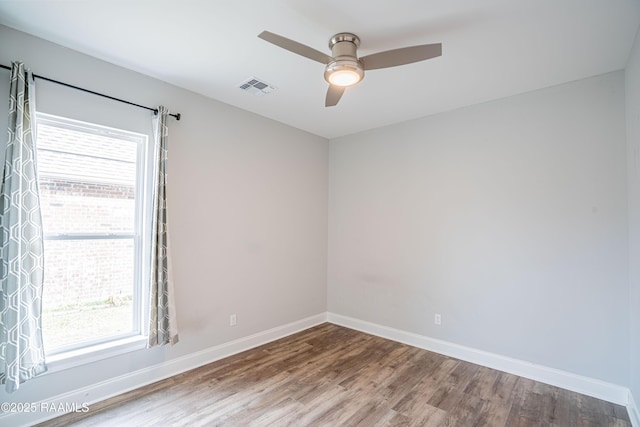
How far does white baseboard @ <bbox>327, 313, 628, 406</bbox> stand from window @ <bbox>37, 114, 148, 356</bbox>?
291 cm

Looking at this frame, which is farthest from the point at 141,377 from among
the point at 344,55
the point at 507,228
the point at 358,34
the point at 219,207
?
the point at 507,228

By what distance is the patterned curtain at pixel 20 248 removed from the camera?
2.03m

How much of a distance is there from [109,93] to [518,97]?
3927mm

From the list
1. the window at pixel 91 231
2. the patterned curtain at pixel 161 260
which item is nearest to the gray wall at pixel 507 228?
the patterned curtain at pixel 161 260

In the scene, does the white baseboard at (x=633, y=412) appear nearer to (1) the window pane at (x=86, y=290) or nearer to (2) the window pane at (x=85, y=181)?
(1) the window pane at (x=86, y=290)

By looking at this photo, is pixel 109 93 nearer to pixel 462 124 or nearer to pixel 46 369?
pixel 46 369

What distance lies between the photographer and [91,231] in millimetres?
2590

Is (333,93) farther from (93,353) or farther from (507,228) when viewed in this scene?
(93,353)

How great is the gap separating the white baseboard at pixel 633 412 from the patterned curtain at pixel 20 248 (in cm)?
428

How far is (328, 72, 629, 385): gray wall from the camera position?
2.69 metres

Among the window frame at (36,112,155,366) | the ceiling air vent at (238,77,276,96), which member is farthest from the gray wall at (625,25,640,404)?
the window frame at (36,112,155,366)

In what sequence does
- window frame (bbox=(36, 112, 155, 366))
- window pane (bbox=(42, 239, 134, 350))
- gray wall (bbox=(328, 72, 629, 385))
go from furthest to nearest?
gray wall (bbox=(328, 72, 629, 385)) < window frame (bbox=(36, 112, 155, 366)) < window pane (bbox=(42, 239, 134, 350))

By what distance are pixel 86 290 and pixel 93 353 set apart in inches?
20.2

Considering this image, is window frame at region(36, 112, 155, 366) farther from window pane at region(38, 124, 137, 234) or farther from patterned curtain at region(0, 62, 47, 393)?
patterned curtain at region(0, 62, 47, 393)
